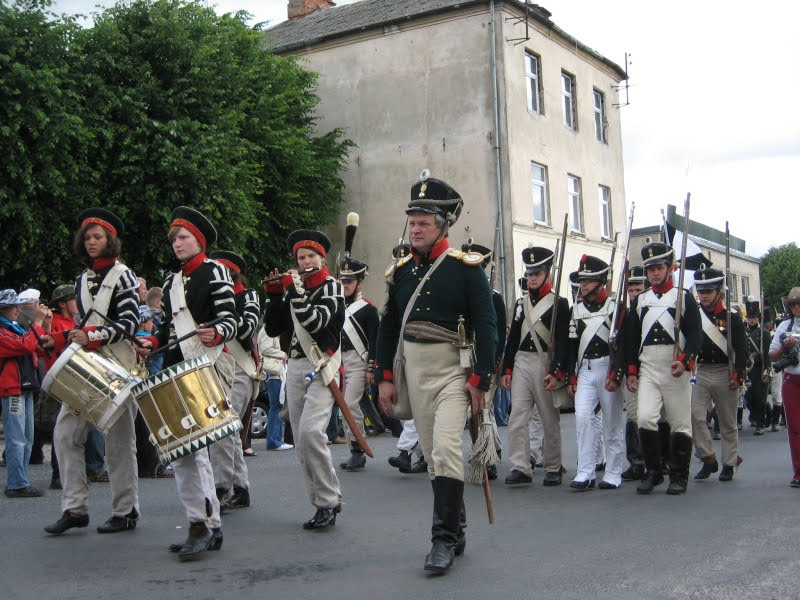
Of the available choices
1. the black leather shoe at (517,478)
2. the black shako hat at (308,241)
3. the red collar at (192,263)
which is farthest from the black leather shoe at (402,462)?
the red collar at (192,263)

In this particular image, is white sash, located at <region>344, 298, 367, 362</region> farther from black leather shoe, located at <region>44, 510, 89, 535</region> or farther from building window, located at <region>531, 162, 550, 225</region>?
building window, located at <region>531, 162, 550, 225</region>

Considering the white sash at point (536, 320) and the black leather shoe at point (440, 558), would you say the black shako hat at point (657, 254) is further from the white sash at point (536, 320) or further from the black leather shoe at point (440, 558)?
the black leather shoe at point (440, 558)

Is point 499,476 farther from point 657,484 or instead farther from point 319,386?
point 319,386

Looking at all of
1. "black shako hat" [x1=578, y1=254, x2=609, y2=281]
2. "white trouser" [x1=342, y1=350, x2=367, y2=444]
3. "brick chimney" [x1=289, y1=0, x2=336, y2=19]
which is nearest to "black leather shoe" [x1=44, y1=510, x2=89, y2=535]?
"white trouser" [x1=342, y1=350, x2=367, y2=444]

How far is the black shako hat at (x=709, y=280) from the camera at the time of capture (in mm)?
10266

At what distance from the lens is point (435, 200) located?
20.7 feet

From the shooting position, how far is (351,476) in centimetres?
1037

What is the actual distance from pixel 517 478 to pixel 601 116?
29591 mm

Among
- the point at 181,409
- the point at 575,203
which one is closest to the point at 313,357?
the point at 181,409

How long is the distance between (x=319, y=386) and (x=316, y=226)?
24.9 m

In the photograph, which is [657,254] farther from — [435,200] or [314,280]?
[435,200]

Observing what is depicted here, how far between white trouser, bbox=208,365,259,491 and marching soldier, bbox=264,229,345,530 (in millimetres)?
620

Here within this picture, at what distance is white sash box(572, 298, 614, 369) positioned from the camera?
32.1ft

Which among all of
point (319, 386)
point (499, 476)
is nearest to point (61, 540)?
point (319, 386)
